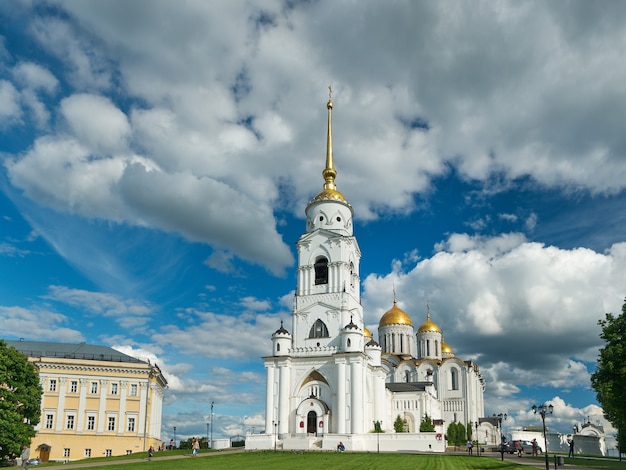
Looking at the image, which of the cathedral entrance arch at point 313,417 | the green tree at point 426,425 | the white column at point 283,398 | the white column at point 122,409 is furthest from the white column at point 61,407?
the green tree at point 426,425

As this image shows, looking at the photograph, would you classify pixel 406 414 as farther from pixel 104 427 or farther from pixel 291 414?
pixel 104 427

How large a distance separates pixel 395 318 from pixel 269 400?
4283cm

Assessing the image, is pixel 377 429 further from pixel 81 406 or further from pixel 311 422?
pixel 81 406

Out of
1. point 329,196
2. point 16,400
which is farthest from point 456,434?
point 16,400

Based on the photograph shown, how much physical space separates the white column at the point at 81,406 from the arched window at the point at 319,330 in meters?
22.6

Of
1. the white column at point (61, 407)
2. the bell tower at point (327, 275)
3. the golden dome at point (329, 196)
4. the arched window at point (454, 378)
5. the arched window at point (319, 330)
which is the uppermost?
the golden dome at point (329, 196)

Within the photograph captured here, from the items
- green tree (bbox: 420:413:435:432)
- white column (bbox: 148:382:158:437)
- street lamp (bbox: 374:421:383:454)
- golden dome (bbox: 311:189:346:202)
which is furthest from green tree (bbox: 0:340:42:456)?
green tree (bbox: 420:413:435:432)

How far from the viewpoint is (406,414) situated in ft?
244

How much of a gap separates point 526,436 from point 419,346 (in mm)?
20448

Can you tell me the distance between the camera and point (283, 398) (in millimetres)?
54281

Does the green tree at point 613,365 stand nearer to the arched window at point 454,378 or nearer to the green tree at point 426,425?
the green tree at point 426,425

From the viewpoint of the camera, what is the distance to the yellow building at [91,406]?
5503cm

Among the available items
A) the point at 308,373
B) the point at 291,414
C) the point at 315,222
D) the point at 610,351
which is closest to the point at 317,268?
the point at 315,222

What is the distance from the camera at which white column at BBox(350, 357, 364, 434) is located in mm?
51031
